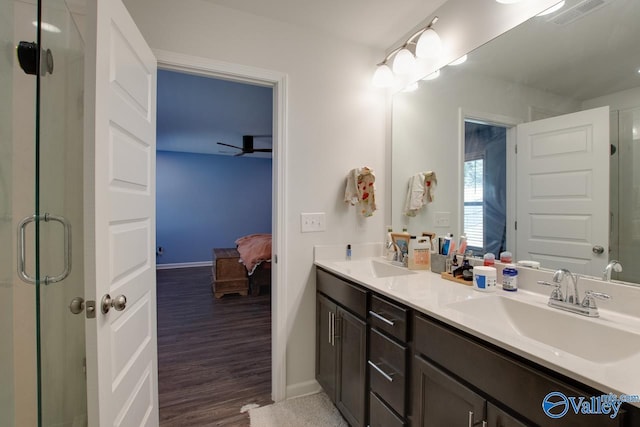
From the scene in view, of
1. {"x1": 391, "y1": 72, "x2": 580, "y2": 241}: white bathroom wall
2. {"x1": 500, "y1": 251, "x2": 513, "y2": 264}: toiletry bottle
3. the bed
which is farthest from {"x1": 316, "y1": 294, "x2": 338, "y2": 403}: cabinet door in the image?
the bed

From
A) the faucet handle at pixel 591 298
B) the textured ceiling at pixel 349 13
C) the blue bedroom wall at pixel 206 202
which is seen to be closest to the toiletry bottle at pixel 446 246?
the faucet handle at pixel 591 298

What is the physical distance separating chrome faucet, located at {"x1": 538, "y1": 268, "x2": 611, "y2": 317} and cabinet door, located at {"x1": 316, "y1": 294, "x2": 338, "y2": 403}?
1051mm

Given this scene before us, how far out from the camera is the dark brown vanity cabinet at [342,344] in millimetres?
1480

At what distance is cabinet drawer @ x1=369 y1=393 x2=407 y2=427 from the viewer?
1227 millimetres

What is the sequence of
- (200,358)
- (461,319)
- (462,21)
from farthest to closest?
(200,358) < (462,21) < (461,319)

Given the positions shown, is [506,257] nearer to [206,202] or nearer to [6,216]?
[6,216]

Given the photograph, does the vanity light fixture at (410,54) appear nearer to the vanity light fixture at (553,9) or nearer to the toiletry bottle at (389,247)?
the vanity light fixture at (553,9)

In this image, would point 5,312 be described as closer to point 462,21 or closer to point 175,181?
point 462,21

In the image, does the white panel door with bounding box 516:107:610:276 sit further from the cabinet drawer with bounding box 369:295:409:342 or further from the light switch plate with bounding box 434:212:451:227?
the cabinet drawer with bounding box 369:295:409:342

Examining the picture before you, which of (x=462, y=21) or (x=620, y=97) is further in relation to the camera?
(x=462, y=21)

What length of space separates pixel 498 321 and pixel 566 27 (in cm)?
125

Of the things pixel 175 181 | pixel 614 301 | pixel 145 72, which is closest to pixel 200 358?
pixel 145 72

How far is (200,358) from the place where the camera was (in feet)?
8.05

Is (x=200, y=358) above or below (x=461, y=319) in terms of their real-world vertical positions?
below
